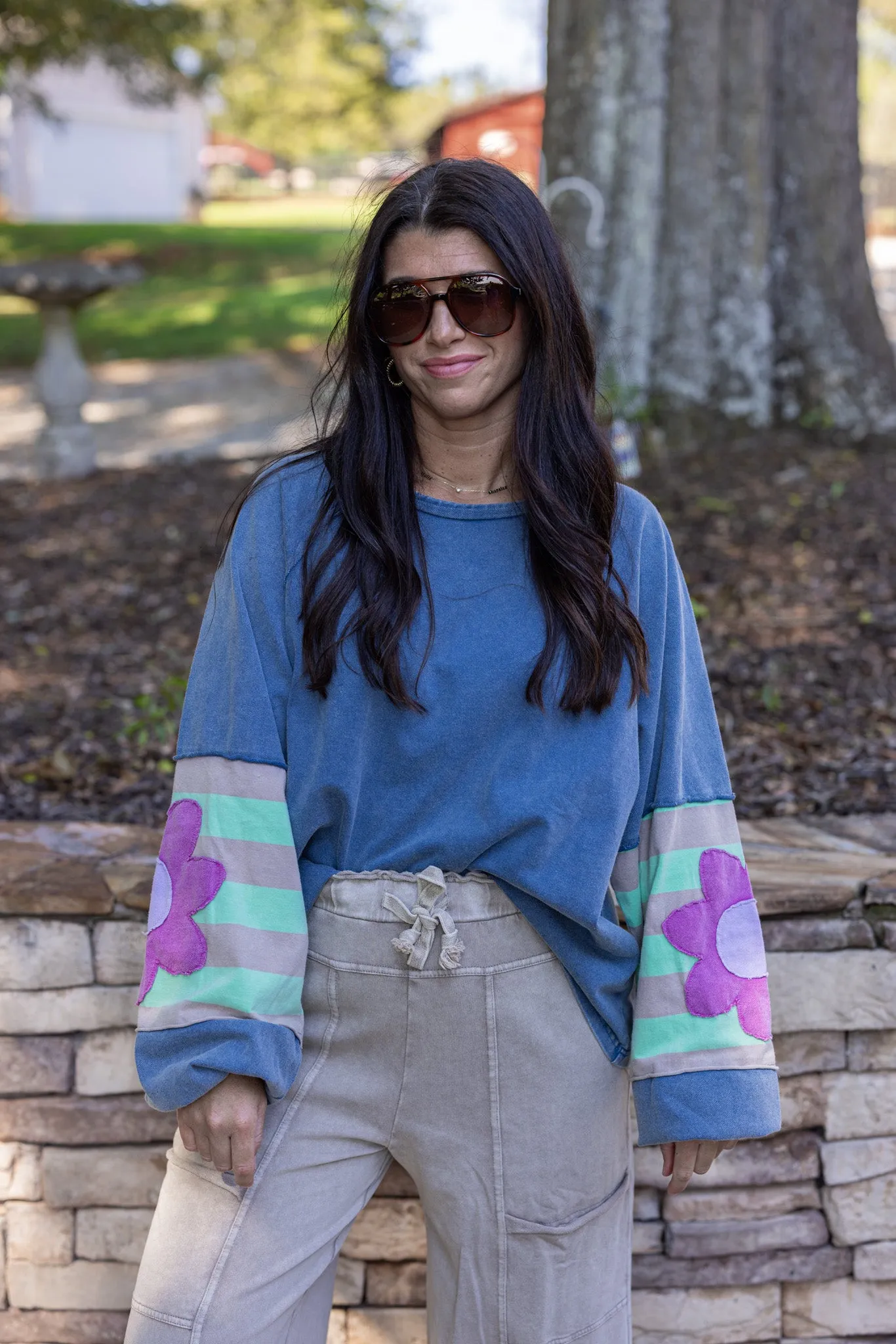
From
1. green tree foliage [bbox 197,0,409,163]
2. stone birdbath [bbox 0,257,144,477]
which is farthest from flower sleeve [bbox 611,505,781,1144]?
green tree foliage [bbox 197,0,409,163]

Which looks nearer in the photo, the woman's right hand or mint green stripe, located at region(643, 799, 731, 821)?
the woman's right hand

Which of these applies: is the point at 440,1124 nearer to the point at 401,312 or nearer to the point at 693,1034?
the point at 693,1034

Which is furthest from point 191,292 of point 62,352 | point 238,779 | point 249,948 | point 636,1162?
point 249,948

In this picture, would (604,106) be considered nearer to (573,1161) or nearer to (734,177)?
(734,177)

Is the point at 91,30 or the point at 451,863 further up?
the point at 91,30

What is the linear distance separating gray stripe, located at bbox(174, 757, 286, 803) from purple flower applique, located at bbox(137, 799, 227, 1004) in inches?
1.4

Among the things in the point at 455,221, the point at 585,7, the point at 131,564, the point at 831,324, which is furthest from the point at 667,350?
the point at 455,221

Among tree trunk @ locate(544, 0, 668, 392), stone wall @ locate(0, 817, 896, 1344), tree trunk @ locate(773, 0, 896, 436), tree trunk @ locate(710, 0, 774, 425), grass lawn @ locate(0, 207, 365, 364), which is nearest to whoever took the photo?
stone wall @ locate(0, 817, 896, 1344)

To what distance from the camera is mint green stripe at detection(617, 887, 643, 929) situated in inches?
70.6

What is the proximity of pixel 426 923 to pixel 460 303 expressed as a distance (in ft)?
2.61

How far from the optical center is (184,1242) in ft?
5.45

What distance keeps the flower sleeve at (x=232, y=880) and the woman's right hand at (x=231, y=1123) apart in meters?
0.03

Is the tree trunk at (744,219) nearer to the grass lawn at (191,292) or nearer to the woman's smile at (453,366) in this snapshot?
the grass lawn at (191,292)

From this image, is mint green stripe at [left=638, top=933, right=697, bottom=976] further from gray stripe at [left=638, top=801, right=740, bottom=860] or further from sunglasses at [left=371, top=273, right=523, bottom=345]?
sunglasses at [left=371, top=273, right=523, bottom=345]
